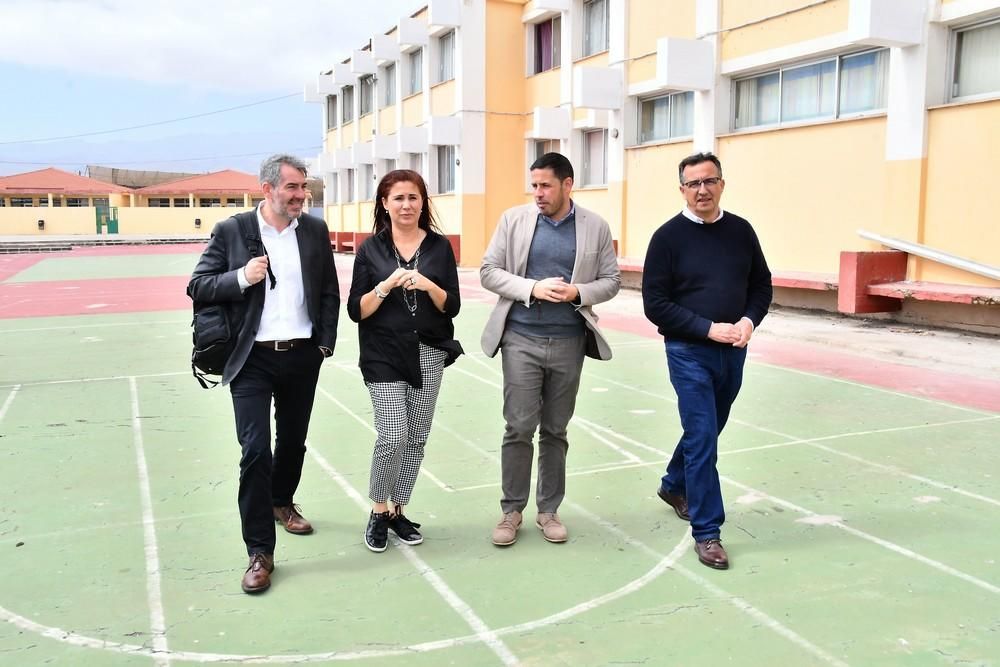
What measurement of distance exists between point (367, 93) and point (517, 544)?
36.0m

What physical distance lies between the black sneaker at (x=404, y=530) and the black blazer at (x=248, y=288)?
1.03 meters

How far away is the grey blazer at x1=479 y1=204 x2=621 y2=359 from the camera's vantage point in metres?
4.80

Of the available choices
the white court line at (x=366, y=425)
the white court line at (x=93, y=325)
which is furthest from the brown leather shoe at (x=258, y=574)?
the white court line at (x=93, y=325)

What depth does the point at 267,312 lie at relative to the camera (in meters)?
4.50

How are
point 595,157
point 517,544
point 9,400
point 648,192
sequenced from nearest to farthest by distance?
point 517,544 → point 9,400 → point 648,192 → point 595,157

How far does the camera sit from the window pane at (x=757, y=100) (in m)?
16.9

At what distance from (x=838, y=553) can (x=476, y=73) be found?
2401 centimetres

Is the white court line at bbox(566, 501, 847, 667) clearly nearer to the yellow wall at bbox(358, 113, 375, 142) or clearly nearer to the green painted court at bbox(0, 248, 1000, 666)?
the green painted court at bbox(0, 248, 1000, 666)

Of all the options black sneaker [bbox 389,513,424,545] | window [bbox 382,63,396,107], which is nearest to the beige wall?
black sneaker [bbox 389,513,424,545]

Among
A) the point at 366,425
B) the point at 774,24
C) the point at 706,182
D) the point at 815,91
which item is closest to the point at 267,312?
the point at 706,182

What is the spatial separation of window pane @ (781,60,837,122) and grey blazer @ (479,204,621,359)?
40.0 ft

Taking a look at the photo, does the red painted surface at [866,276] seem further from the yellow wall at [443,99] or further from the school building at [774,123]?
the yellow wall at [443,99]

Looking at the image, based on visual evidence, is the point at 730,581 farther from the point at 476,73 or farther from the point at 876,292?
the point at 476,73

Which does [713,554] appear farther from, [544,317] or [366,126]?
[366,126]
